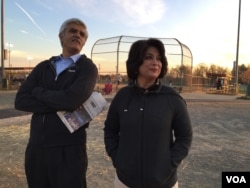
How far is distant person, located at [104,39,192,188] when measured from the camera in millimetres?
2633

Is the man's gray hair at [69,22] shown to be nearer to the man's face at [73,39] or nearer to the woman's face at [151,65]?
the man's face at [73,39]

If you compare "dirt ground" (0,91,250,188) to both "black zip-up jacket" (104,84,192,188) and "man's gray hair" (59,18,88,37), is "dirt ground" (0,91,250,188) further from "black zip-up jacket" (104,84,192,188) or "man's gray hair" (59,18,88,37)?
"man's gray hair" (59,18,88,37)

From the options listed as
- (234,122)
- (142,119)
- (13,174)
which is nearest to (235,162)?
(13,174)

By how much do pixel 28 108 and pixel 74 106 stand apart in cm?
45

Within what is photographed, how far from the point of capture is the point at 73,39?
320 centimetres

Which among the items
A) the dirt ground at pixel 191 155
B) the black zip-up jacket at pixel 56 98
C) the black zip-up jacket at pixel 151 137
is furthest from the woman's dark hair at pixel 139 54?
the dirt ground at pixel 191 155

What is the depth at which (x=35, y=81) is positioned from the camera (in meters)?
3.35

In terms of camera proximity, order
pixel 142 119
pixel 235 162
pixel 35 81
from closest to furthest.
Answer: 1. pixel 142 119
2. pixel 35 81
3. pixel 235 162

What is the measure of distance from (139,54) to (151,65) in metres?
0.13

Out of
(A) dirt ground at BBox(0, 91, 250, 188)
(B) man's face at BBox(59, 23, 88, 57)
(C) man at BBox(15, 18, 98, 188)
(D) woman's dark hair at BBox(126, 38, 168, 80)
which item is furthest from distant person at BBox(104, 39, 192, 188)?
(A) dirt ground at BBox(0, 91, 250, 188)

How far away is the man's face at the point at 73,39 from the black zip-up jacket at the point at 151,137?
0.75 metres

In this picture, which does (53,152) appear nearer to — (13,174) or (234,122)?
(13,174)

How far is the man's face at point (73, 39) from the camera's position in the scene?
320 cm

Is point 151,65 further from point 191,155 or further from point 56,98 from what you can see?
point 191,155
